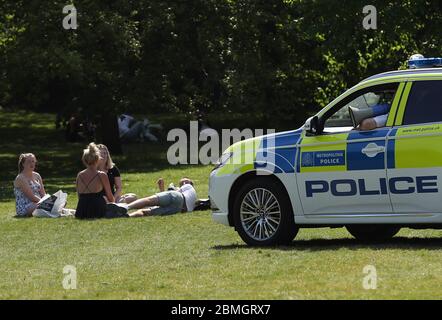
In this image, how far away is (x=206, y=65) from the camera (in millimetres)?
38094

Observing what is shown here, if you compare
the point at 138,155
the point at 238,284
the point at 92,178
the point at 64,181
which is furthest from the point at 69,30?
the point at 238,284

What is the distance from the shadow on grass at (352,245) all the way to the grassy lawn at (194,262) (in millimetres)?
12

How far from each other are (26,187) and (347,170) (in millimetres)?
7760

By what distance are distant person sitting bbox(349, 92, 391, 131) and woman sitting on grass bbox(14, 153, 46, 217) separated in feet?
24.6

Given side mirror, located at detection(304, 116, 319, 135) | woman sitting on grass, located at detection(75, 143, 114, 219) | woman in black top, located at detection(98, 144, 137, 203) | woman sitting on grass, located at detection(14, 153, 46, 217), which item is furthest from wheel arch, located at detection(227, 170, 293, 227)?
woman sitting on grass, located at detection(14, 153, 46, 217)

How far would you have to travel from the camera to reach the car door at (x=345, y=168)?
13.0m

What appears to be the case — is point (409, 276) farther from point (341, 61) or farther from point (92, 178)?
point (341, 61)

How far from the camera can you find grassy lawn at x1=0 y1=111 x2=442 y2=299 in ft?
33.8

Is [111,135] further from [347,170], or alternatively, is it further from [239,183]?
[347,170]

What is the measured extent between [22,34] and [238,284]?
81.0 feet

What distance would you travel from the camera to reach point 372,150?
12945 mm
